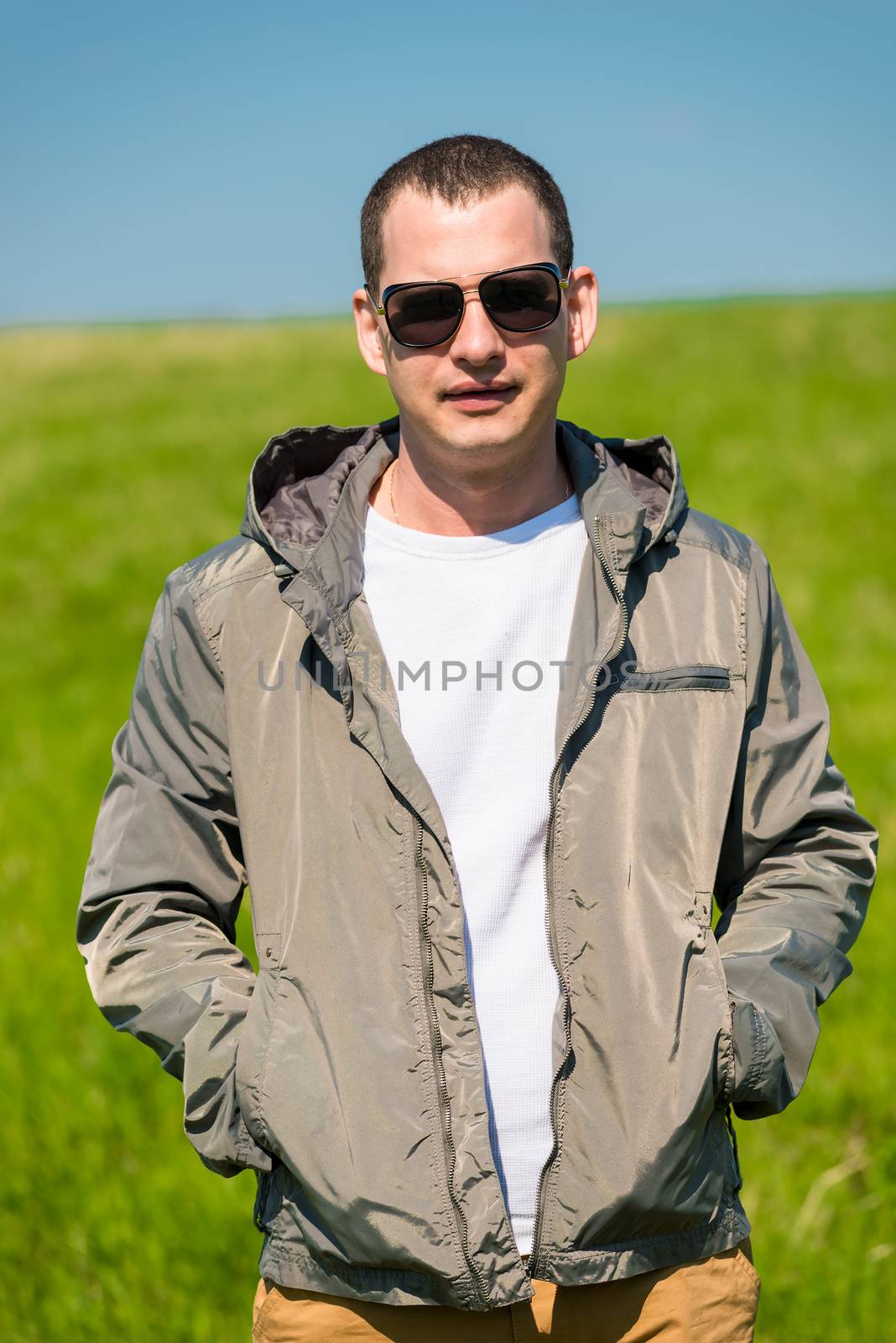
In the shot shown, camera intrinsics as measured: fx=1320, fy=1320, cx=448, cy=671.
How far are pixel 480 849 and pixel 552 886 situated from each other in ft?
0.55

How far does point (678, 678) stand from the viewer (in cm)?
278

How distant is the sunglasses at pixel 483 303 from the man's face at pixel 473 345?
0.02 meters

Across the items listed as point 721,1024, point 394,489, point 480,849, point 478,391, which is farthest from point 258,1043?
point 478,391

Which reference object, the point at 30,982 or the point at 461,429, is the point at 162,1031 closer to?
the point at 461,429

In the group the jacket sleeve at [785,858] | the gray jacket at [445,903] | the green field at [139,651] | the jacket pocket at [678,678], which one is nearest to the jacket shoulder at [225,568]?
the gray jacket at [445,903]

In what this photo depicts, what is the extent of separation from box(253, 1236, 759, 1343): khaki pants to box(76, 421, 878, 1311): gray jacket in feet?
0.24

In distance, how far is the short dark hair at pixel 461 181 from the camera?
114 inches

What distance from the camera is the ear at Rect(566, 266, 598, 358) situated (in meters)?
3.08

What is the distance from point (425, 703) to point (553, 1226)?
106cm

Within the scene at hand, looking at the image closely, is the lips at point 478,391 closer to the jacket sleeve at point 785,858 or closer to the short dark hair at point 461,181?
the short dark hair at point 461,181

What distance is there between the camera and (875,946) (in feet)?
21.2

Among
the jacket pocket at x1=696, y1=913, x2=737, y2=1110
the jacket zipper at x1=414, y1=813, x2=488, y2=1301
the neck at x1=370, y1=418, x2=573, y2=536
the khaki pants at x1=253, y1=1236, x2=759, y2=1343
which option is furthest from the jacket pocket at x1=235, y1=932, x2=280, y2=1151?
the neck at x1=370, y1=418, x2=573, y2=536

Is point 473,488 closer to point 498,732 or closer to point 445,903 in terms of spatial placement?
point 498,732

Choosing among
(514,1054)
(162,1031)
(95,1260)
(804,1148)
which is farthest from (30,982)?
(514,1054)
